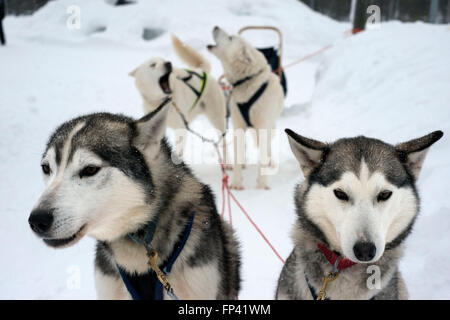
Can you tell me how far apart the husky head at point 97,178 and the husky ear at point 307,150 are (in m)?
0.69

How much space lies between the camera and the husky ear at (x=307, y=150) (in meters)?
1.66

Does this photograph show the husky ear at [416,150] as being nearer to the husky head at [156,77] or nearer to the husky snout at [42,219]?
the husky snout at [42,219]

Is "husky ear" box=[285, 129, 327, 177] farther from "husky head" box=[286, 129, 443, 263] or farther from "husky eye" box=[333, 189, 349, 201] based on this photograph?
"husky eye" box=[333, 189, 349, 201]

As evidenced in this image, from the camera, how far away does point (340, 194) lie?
61.6 inches

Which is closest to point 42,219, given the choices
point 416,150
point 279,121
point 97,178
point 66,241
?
point 66,241

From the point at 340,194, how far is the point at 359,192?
0.30 feet

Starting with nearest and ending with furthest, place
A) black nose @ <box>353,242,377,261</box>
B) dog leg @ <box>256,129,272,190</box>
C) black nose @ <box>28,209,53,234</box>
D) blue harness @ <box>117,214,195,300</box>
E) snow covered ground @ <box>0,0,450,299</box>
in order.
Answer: black nose @ <box>28,209,53,234</box>
black nose @ <box>353,242,377,261</box>
blue harness @ <box>117,214,195,300</box>
snow covered ground @ <box>0,0,450,299</box>
dog leg @ <box>256,129,272,190</box>

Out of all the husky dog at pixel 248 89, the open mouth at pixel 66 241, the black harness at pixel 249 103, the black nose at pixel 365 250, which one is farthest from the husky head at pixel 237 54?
the open mouth at pixel 66 241

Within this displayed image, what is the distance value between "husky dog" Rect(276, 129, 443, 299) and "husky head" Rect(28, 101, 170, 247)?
74cm

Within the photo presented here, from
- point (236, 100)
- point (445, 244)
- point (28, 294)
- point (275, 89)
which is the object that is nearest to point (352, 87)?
point (275, 89)

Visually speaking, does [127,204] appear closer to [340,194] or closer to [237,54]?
[340,194]

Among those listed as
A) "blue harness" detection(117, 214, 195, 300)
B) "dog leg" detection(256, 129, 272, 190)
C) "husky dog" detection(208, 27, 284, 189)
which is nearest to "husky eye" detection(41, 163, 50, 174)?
"blue harness" detection(117, 214, 195, 300)

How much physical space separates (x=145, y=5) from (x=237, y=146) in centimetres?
1136

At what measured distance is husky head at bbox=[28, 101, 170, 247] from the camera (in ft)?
4.31
